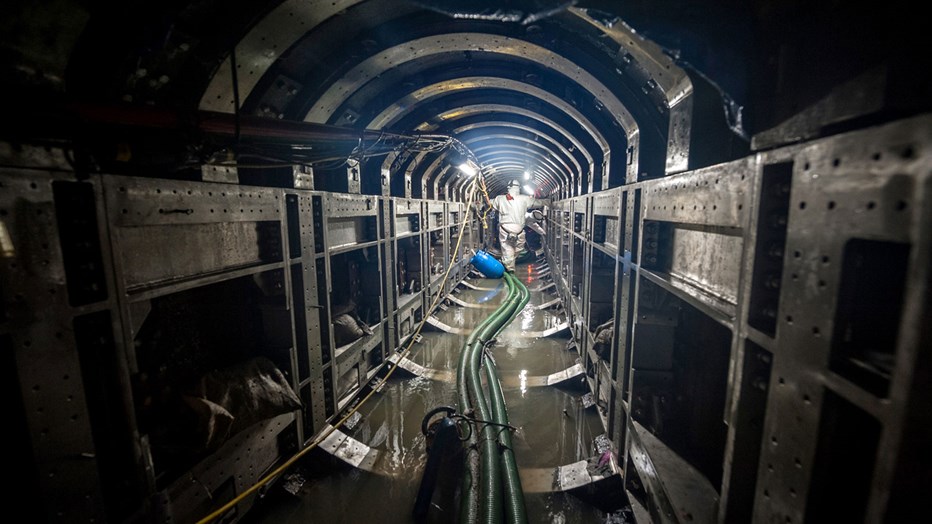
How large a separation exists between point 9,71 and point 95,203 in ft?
2.21

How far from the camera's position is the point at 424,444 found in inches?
177

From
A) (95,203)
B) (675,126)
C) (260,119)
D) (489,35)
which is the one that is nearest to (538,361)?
(675,126)

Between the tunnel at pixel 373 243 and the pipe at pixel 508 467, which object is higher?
the tunnel at pixel 373 243

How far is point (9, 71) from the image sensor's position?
169 cm

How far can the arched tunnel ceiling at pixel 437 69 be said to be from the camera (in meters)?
2.99

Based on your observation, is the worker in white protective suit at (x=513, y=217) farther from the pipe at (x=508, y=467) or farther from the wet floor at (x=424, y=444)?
the pipe at (x=508, y=467)

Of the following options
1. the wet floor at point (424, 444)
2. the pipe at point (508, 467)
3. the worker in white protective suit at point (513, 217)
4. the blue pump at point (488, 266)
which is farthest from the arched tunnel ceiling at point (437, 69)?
the worker in white protective suit at point (513, 217)

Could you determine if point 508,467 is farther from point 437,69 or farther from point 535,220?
point 535,220

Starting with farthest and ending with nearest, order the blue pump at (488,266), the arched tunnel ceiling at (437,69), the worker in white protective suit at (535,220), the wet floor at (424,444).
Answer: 1. the worker in white protective suit at (535,220)
2. the blue pump at (488,266)
3. the wet floor at (424,444)
4. the arched tunnel ceiling at (437,69)

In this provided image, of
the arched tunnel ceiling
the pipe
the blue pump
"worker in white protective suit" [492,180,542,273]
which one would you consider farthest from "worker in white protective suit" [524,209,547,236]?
the pipe

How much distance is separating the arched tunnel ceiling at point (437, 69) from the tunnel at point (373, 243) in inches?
1.3

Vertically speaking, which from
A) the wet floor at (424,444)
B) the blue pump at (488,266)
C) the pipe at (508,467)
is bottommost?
the wet floor at (424,444)

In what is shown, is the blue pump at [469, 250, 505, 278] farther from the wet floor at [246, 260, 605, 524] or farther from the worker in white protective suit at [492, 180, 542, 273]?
the worker in white protective suit at [492, 180, 542, 273]

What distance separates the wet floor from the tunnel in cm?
4
